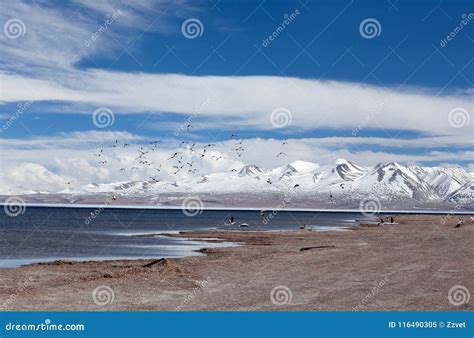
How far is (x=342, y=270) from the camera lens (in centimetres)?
3781

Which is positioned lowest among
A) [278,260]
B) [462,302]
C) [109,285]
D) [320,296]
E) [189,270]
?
[462,302]

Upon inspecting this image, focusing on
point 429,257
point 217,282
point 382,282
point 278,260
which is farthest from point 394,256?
point 217,282

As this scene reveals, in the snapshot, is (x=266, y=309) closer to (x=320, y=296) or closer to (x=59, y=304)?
(x=320, y=296)

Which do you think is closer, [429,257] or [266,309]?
[266,309]

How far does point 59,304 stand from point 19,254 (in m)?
35.7

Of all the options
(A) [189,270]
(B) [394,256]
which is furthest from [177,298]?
(B) [394,256]

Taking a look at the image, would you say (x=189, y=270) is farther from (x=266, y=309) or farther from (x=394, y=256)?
(x=394, y=256)

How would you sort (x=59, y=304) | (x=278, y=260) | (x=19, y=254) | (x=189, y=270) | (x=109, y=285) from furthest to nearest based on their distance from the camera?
(x=19, y=254), (x=278, y=260), (x=189, y=270), (x=109, y=285), (x=59, y=304)

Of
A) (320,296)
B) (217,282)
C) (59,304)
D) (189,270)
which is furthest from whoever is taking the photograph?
(189,270)

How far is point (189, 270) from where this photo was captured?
37438 mm

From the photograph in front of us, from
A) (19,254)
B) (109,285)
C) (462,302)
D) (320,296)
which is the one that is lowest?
(462,302)

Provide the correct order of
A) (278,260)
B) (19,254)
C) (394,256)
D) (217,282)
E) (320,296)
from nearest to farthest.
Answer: (320,296), (217,282), (278,260), (394,256), (19,254)

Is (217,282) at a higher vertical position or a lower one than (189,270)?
lower

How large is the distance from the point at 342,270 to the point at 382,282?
19.9 ft
